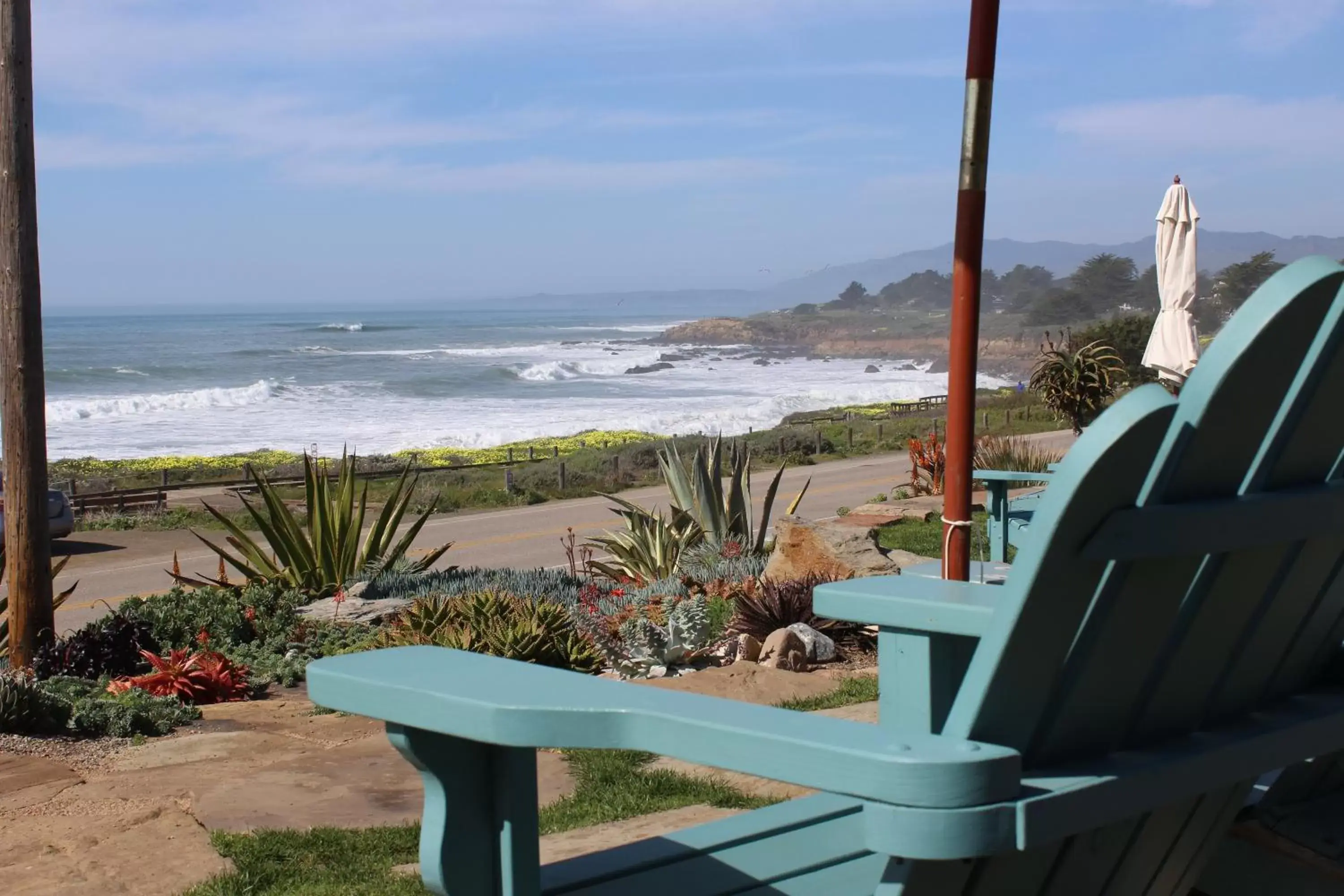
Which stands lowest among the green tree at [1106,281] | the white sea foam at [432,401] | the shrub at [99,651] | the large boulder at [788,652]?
the white sea foam at [432,401]

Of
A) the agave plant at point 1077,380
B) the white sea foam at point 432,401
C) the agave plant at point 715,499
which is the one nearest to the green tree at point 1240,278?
the white sea foam at point 432,401

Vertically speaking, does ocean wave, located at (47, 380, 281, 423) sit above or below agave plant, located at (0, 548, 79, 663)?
below

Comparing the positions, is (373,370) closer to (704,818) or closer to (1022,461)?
(1022,461)

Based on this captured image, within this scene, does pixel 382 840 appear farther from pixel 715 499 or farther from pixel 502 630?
pixel 715 499

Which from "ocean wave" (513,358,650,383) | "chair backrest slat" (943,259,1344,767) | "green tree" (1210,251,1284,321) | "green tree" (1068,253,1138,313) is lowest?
"ocean wave" (513,358,650,383)

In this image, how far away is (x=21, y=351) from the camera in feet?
26.8

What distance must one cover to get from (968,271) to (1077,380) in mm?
11482

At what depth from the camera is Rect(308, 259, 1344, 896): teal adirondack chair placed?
4.42 ft

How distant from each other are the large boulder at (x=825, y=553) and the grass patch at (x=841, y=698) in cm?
251

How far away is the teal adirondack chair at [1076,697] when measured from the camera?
135cm

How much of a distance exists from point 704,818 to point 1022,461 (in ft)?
41.5

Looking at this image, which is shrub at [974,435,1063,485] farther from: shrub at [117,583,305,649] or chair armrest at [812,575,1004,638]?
chair armrest at [812,575,1004,638]

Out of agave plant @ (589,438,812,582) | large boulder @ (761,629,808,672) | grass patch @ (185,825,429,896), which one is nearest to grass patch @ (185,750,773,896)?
grass patch @ (185,825,429,896)

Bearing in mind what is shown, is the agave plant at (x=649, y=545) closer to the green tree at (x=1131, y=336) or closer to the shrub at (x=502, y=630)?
the shrub at (x=502, y=630)
